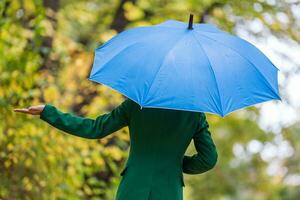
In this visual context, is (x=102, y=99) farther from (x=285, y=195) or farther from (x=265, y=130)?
(x=285, y=195)

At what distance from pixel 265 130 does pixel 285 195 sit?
23.0ft

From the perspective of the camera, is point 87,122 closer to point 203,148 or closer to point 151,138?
point 151,138

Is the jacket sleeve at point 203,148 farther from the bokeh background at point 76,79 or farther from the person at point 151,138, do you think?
the bokeh background at point 76,79

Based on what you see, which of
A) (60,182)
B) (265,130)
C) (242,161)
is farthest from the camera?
(242,161)

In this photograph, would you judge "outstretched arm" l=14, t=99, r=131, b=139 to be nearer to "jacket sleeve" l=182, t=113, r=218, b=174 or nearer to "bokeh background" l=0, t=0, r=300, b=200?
"jacket sleeve" l=182, t=113, r=218, b=174

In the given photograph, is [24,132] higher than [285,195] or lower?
higher

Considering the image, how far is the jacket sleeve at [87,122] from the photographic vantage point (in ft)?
11.1

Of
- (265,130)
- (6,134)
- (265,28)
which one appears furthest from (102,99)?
(265,130)

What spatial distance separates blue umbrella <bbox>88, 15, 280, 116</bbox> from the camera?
310 cm

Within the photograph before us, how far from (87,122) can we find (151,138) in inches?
13.0

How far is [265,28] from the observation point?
7.33 meters

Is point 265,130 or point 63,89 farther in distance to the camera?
point 265,130

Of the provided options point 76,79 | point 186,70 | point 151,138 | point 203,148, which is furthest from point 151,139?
point 76,79

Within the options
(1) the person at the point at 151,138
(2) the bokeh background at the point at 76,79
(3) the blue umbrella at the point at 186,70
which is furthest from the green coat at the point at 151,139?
(2) the bokeh background at the point at 76,79
